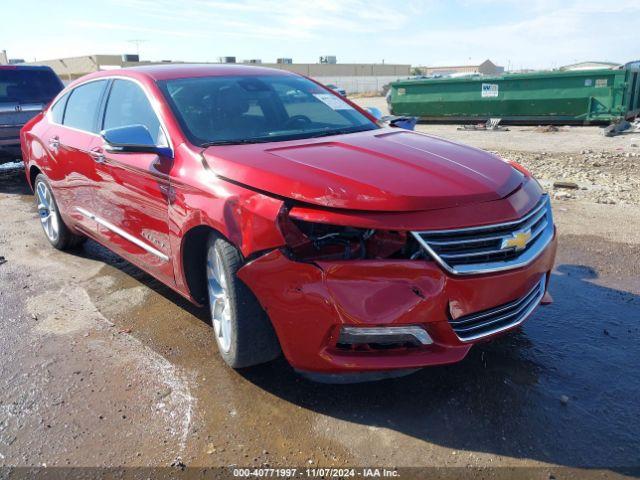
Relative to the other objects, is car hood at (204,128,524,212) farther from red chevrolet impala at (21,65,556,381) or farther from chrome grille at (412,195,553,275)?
chrome grille at (412,195,553,275)

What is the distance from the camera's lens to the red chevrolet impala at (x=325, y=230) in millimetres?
2426

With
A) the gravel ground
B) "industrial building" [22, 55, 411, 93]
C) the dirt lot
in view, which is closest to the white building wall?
"industrial building" [22, 55, 411, 93]

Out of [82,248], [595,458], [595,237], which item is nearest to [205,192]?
[595,458]

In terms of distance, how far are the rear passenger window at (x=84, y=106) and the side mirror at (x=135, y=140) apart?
1134 millimetres

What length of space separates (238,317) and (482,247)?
1241mm

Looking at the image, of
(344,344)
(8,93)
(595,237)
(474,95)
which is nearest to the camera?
(344,344)

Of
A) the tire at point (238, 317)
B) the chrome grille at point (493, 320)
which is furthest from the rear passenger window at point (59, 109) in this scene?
the chrome grille at point (493, 320)

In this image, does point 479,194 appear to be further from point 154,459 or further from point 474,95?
point 474,95

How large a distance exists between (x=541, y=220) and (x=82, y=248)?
14.7 ft

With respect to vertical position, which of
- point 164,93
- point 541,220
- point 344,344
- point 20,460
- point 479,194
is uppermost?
point 164,93

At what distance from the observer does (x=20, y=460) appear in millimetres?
2523

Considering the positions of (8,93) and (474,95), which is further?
(474,95)

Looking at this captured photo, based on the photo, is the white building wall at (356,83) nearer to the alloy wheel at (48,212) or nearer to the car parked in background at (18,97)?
the car parked in background at (18,97)

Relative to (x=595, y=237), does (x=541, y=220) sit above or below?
above
